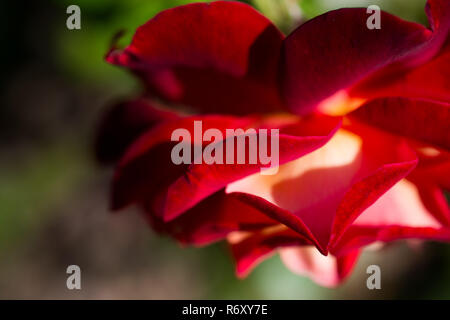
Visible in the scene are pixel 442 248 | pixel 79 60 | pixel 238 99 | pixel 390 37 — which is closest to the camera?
pixel 390 37

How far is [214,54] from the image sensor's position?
1.49 feet

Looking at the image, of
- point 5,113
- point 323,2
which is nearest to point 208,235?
point 323,2

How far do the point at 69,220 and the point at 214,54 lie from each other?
1.21m

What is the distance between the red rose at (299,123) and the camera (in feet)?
1.38

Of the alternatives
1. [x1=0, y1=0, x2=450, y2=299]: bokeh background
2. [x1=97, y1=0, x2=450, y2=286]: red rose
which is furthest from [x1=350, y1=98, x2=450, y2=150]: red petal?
[x1=0, y1=0, x2=450, y2=299]: bokeh background

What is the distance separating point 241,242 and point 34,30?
1.01 m

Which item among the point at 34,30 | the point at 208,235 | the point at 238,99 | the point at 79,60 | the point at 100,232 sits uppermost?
the point at 34,30

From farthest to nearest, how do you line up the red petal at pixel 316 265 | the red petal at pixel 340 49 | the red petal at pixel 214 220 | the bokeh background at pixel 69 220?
1. the bokeh background at pixel 69 220
2. the red petal at pixel 316 265
3. the red petal at pixel 214 220
4. the red petal at pixel 340 49

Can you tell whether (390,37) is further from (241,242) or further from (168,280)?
(168,280)

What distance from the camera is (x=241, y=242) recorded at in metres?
0.59

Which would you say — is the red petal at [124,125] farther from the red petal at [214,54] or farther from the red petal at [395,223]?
the red petal at [395,223]

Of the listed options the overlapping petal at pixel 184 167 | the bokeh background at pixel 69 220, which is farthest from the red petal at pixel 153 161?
the bokeh background at pixel 69 220

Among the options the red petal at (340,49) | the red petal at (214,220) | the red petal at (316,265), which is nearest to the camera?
the red petal at (340,49)

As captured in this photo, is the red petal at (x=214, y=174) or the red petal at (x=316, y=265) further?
the red petal at (x=316, y=265)
